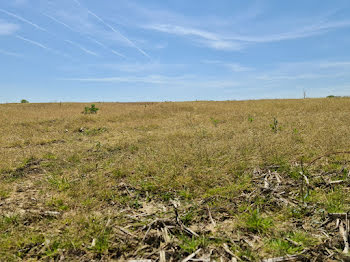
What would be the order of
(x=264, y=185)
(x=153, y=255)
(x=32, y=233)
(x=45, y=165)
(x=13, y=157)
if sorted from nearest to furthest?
(x=153, y=255) → (x=32, y=233) → (x=264, y=185) → (x=45, y=165) → (x=13, y=157)

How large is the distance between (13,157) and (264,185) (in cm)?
763

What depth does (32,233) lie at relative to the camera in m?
3.14

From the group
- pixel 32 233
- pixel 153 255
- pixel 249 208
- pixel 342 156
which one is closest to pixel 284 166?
pixel 342 156

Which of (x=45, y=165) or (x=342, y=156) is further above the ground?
(x=342, y=156)

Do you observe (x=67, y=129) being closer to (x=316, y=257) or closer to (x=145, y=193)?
(x=145, y=193)

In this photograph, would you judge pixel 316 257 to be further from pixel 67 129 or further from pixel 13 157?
pixel 67 129

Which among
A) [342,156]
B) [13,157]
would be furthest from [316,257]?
[13,157]

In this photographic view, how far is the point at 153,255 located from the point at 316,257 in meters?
1.79

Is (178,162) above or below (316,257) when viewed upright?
above

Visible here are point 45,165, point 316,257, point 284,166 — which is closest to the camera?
point 316,257

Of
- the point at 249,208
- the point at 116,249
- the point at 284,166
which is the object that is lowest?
the point at 116,249

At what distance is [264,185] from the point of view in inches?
165

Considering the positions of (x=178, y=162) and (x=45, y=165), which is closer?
(x=178, y=162)

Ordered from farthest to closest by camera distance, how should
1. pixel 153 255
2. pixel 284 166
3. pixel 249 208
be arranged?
pixel 284 166 < pixel 249 208 < pixel 153 255
